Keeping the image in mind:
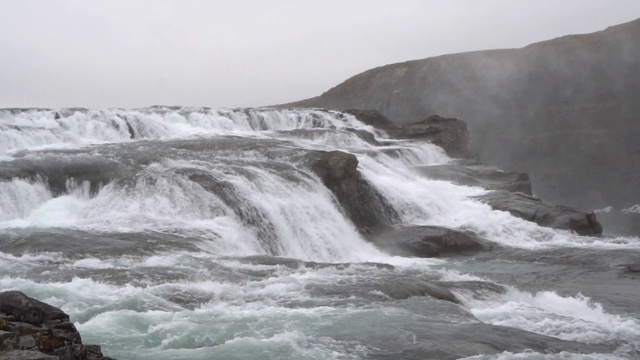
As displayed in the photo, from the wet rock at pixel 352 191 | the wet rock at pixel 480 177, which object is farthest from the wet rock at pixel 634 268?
the wet rock at pixel 480 177

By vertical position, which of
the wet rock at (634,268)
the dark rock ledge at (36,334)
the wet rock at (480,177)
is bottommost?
the wet rock at (634,268)

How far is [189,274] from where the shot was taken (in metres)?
11.8

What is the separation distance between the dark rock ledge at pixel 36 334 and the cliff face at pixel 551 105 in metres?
39.7

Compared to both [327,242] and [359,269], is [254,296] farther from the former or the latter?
[327,242]

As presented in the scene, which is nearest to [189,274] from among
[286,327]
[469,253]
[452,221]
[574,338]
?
[286,327]

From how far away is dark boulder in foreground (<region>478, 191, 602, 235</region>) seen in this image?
21.3 m

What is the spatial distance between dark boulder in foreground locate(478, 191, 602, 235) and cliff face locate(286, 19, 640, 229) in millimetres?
21336

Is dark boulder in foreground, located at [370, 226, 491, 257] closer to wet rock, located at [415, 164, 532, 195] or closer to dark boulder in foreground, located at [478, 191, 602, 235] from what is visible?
dark boulder in foreground, located at [478, 191, 602, 235]

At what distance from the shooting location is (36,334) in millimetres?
6441

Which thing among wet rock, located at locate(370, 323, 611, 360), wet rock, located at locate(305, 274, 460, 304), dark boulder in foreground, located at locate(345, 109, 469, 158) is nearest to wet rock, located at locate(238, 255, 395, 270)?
wet rock, located at locate(305, 274, 460, 304)

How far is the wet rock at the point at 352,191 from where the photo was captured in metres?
20.8

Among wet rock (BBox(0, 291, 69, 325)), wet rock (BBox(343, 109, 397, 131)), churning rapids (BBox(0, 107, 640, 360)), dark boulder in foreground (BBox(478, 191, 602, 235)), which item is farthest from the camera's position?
wet rock (BBox(343, 109, 397, 131))

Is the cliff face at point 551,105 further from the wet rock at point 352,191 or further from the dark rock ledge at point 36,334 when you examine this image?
the dark rock ledge at point 36,334

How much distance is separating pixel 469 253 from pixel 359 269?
21.7 ft
